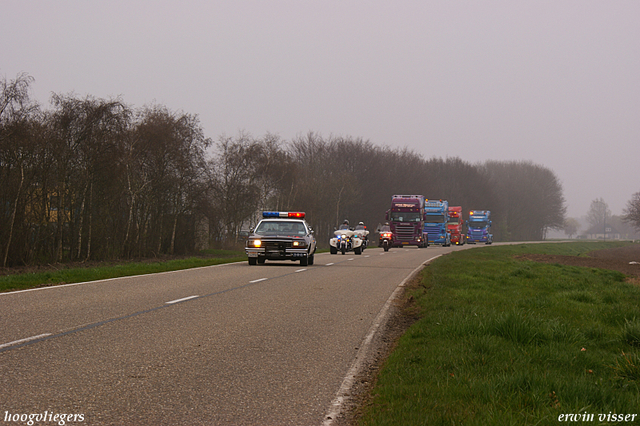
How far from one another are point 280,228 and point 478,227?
Result: 58.7 meters

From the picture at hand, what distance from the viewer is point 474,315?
891 cm

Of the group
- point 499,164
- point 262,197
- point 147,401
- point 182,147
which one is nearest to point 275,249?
point 147,401

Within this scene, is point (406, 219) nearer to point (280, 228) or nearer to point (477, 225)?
point (477, 225)

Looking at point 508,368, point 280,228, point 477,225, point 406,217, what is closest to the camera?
point 508,368

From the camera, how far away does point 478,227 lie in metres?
78.0

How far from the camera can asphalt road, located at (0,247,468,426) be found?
4816mm

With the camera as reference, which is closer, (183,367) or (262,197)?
(183,367)

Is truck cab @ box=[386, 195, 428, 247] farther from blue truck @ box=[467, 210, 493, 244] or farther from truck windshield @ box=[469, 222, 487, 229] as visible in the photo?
truck windshield @ box=[469, 222, 487, 229]

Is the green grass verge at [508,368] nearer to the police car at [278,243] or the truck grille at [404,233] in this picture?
the police car at [278,243]

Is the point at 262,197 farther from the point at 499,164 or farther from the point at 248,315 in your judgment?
the point at 499,164

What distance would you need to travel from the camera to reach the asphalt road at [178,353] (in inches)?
190

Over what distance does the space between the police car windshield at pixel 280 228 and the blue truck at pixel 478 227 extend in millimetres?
57121

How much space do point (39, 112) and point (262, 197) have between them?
34333 mm

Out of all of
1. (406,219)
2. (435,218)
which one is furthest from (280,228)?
(435,218)
